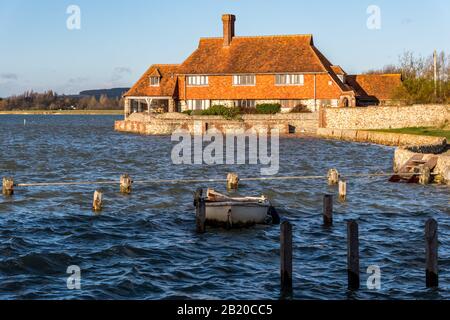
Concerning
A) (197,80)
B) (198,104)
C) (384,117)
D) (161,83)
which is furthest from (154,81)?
(384,117)

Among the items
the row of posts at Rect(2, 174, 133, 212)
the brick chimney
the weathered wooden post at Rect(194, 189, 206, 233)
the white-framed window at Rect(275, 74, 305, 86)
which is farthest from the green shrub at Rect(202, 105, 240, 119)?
the weathered wooden post at Rect(194, 189, 206, 233)

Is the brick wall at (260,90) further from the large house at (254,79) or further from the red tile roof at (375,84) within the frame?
the red tile roof at (375,84)

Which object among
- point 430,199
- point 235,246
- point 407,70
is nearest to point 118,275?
point 235,246

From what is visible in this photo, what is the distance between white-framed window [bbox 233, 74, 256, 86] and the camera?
78.1 meters

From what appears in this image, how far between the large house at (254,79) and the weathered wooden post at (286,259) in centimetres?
5933

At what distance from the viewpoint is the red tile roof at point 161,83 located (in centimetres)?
8144

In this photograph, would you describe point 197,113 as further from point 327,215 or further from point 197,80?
point 327,215

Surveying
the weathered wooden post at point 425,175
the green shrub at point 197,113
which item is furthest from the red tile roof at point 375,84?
the weathered wooden post at point 425,175

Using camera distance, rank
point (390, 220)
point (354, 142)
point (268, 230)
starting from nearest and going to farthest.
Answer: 1. point (268, 230)
2. point (390, 220)
3. point (354, 142)

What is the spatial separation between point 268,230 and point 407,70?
66.0 metres

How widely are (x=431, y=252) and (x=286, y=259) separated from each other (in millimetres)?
3280

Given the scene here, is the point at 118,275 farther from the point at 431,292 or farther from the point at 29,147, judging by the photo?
the point at 29,147

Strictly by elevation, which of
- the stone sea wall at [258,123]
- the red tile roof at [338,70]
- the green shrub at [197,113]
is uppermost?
the red tile roof at [338,70]
